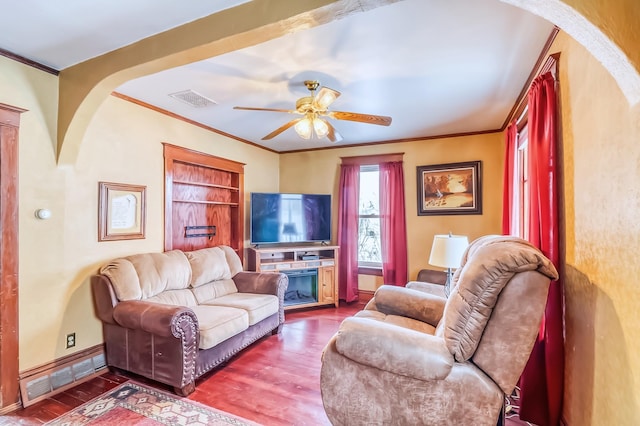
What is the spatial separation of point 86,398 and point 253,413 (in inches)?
50.5

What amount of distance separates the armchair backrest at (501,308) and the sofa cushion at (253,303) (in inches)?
78.0

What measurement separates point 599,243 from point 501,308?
504 millimetres

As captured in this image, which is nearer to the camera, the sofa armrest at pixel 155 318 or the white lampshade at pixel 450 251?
the sofa armrest at pixel 155 318

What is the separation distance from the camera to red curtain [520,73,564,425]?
165 centimetres

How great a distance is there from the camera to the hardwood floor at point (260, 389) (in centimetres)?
199

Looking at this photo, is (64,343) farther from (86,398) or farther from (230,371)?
(230,371)

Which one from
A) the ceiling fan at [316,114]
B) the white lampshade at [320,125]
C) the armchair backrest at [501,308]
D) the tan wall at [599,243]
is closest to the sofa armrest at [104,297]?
the ceiling fan at [316,114]

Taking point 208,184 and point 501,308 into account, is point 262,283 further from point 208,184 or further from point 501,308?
point 501,308

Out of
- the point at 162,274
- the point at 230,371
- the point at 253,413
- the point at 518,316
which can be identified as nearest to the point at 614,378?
the point at 518,316

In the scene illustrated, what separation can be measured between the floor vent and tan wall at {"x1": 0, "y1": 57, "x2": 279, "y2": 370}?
0.06m

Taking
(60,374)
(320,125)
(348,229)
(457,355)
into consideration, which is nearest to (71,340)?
(60,374)

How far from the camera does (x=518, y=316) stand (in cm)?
136

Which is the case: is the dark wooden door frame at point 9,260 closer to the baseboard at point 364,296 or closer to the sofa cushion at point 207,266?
the sofa cushion at point 207,266

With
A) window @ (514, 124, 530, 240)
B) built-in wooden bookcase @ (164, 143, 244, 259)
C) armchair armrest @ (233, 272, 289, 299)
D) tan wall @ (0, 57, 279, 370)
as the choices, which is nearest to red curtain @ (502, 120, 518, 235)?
window @ (514, 124, 530, 240)
